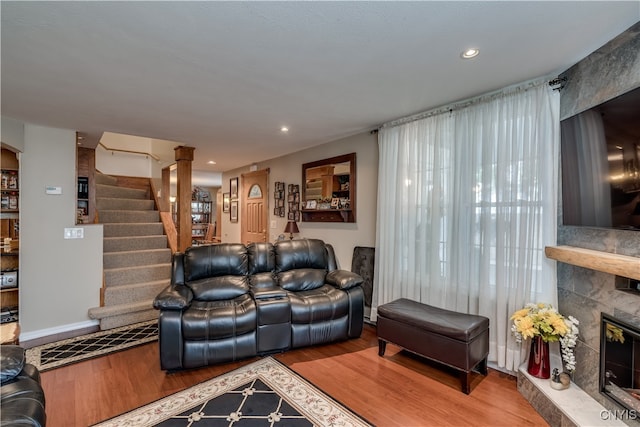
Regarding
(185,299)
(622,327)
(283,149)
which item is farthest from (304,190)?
(622,327)

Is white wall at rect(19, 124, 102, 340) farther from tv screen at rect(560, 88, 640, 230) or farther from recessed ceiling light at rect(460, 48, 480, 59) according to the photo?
tv screen at rect(560, 88, 640, 230)

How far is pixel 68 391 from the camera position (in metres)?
2.32

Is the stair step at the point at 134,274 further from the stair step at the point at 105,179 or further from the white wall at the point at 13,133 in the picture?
the stair step at the point at 105,179

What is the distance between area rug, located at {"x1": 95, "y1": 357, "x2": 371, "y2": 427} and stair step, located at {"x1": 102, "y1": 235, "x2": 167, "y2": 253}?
3013mm

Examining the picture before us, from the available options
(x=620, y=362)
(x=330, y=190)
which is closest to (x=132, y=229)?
(x=330, y=190)

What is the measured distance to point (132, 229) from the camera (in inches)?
189

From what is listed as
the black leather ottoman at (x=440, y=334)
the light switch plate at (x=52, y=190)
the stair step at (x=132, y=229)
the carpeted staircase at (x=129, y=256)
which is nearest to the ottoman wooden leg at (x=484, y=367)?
the black leather ottoman at (x=440, y=334)

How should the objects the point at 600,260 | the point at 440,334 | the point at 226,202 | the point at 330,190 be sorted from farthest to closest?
the point at 226,202 → the point at 330,190 → the point at 440,334 → the point at 600,260

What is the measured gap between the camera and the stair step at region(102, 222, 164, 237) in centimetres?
463

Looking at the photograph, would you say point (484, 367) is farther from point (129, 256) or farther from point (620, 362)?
point (129, 256)

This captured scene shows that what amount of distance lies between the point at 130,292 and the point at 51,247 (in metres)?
1.01

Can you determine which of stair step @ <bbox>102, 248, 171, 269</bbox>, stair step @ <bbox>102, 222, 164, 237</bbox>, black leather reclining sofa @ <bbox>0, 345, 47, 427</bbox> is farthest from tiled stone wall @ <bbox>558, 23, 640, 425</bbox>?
stair step @ <bbox>102, 222, 164, 237</bbox>

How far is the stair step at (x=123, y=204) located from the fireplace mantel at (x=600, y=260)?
5958mm

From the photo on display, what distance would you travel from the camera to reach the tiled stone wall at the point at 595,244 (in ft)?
5.75
